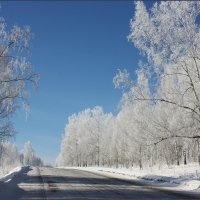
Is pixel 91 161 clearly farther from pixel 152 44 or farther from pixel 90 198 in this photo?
pixel 90 198

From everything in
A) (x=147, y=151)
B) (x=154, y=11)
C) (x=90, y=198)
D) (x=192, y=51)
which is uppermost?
(x=154, y=11)

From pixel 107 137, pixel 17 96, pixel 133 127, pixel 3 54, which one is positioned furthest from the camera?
pixel 107 137

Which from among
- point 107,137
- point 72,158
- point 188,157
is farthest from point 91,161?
point 188,157

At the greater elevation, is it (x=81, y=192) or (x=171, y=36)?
(x=171, y=36)

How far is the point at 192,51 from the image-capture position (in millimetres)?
23750

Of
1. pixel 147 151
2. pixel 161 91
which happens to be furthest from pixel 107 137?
pixel 161 91

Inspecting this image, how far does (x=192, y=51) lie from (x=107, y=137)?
2195 inches

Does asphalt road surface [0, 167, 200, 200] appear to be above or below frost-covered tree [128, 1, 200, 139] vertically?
below

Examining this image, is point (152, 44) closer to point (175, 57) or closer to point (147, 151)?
point (175, 57)

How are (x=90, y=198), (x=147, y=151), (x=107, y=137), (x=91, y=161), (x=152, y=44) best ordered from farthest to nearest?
(x=91, y=161) → (x=107, y=137) → (x=147, y=151) → (x=152, y=44) → (x=90, y=198)

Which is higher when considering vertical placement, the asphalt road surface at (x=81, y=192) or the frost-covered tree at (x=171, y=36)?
the frost-covered tree at (x=171, y=36)

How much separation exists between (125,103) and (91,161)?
236 feet

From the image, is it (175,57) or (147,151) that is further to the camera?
(147,151)

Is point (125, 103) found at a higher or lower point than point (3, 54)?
lower
